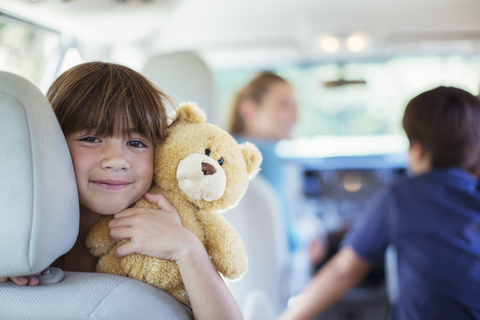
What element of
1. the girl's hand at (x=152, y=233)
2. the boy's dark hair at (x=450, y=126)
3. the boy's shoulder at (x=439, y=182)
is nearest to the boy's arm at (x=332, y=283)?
the boy's shoulder at (x=439, y=182)

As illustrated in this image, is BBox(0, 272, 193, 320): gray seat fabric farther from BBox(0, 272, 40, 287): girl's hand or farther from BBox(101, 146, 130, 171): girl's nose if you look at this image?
BBox(101, 146, 130, 171): girl's nose

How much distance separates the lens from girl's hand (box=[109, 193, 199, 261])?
0.86 m

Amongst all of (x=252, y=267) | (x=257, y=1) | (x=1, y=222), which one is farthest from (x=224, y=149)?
(x=257, y=1)

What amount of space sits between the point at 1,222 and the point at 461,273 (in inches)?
57.3

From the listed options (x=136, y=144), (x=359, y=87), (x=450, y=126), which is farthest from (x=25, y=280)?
(x=359, y=87)

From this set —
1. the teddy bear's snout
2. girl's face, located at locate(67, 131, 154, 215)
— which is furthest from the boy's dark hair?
girl's face, located at locate(67, 131, 154, 215)

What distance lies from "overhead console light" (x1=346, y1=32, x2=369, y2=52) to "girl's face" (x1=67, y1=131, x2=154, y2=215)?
7.43 feet

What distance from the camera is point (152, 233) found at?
875mm

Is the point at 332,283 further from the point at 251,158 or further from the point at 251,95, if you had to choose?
the point at 251,95

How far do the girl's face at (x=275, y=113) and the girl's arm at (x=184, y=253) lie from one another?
5.56ft

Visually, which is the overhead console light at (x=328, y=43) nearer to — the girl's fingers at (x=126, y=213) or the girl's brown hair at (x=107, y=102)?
the girl's brown hair at (x=107, y=102)

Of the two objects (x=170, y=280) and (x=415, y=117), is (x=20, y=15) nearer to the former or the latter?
(x=170, y=280)

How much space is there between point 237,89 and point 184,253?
2258 mm

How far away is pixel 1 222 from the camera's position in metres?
0.69
